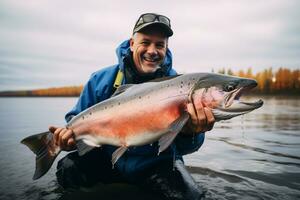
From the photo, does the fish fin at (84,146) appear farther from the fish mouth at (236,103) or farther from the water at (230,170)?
the fish mouth at (236,103)

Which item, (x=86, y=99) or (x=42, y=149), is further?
(x=86, y=99)

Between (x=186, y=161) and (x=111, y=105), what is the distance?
315 cm

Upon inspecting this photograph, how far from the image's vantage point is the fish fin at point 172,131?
9.60 ft

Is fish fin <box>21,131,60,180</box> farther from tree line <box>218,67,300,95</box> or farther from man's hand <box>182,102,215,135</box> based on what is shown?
tree line <box>218,67,300,95</box>

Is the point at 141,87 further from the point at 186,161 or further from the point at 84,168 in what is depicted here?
the point at 186,161

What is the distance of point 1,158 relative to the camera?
20.2 feet

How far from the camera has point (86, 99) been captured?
177 inches

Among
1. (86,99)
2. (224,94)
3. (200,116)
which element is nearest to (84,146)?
(86,99)

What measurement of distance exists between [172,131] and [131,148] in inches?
54.1

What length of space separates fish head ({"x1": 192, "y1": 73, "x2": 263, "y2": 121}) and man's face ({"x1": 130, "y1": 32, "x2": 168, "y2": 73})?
1491mm

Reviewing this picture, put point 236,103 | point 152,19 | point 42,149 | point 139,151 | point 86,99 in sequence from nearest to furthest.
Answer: point 236,103
point 42,149
point 139,151
point 152,19
point 86,99

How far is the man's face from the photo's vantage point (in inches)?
172

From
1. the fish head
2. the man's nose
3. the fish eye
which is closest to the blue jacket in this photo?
the man's nose

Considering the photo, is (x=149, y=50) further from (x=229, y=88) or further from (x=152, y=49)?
(x=229, y=88)
